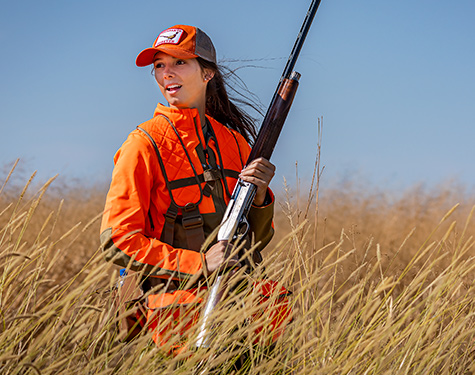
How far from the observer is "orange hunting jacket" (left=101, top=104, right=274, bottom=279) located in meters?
2.16

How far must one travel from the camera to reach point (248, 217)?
8.54 ft

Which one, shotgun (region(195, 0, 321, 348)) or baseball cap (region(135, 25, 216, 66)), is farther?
baseball cap (region(135, 25, 216, 66))

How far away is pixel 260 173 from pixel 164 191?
0.45m

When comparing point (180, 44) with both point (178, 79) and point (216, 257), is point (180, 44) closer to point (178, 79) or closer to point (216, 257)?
point (178, 79)

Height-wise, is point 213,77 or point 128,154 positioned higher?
point 213,77

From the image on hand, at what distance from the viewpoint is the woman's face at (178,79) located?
252 cm

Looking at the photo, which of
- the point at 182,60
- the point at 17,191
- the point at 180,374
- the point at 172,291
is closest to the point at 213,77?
the point at 182,60

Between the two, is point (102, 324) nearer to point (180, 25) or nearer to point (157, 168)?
point (157, 168)

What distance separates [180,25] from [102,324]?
57.7 inches

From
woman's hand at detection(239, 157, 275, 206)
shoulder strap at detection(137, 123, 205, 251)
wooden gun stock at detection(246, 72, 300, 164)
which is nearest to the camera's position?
shoulder strap at detection(137, 123, 205, 251)

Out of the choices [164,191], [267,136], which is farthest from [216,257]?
[267,136]

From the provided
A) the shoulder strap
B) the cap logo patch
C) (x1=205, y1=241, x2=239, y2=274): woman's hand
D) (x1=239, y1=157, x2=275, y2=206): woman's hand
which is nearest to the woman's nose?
the cap logo patch

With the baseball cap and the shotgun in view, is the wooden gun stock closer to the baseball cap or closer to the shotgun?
the shotgun

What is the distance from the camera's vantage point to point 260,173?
2.45 m
